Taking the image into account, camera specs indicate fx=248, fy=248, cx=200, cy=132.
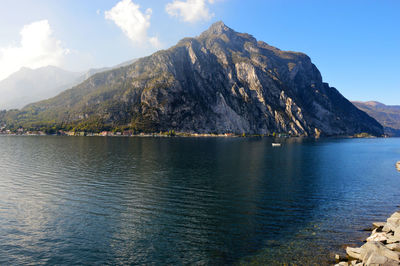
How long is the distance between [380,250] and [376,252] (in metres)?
0.54

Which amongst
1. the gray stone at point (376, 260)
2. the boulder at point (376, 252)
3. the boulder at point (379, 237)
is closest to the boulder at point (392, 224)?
the boulder at point (379, 237)

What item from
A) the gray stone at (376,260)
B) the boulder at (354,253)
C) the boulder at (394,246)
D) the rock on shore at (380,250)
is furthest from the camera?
the boulder at (394,246)

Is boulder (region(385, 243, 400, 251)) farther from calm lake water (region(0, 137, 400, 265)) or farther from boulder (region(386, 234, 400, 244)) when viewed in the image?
calm lake water (region(0, 137, 400, 265))

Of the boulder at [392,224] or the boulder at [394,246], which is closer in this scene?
the boulder at [394,246]

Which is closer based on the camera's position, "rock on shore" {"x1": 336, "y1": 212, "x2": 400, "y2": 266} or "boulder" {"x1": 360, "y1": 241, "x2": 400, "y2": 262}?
"rock on shore" {"x1": 336, "y1": 212, "x2": 400, "y2": 266}

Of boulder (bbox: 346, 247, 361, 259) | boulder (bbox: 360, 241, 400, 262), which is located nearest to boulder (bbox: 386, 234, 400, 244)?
boulder (bbox: 360, 241, 400, 262)

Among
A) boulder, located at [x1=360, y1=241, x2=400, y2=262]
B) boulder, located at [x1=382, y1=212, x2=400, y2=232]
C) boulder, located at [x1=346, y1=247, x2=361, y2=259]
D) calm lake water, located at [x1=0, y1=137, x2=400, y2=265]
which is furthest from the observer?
boulder, located at [x1=382, y1=212, x2=400, y2=232]

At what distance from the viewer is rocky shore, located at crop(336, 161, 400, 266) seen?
21203 mm

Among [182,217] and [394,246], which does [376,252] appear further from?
[182,217]

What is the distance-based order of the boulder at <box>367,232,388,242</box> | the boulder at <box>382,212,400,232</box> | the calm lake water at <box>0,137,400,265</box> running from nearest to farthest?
1. the calm lake water at <box>0,137,400,265</box>
2. the boulder at <box>367,232,388,242</box>
3. the boulder at <box>382,212,400,232</box>

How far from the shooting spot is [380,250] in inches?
893

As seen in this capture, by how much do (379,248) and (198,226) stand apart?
19.5m

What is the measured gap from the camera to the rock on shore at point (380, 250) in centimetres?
2120

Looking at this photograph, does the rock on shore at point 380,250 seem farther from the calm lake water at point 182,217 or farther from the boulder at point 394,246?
the calm lake water at point 182,217
